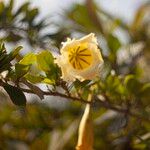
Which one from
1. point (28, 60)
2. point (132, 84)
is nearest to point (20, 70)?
point (28, 60)

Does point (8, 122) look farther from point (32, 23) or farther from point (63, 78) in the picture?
point (63, 78)

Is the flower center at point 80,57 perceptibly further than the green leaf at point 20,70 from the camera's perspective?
Yes

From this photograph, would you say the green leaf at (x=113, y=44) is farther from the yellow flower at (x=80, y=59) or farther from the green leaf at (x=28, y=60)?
the green leaf at (x=28, y=60)

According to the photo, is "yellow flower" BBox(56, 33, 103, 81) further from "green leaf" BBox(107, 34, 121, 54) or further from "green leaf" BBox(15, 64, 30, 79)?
"green leaf" BBox(107, 34, 121, 54)

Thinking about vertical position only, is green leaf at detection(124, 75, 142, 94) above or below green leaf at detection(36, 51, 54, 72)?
above

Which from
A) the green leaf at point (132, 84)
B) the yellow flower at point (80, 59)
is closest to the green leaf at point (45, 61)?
the yellow flower at point (80, 59)

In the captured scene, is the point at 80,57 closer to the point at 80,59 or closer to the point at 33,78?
the point at 80,59

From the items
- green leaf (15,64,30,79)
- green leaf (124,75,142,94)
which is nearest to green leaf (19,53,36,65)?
green leaf (15,64,30,79)

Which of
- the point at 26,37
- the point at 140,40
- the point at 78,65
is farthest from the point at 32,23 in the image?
the point at 140,40
